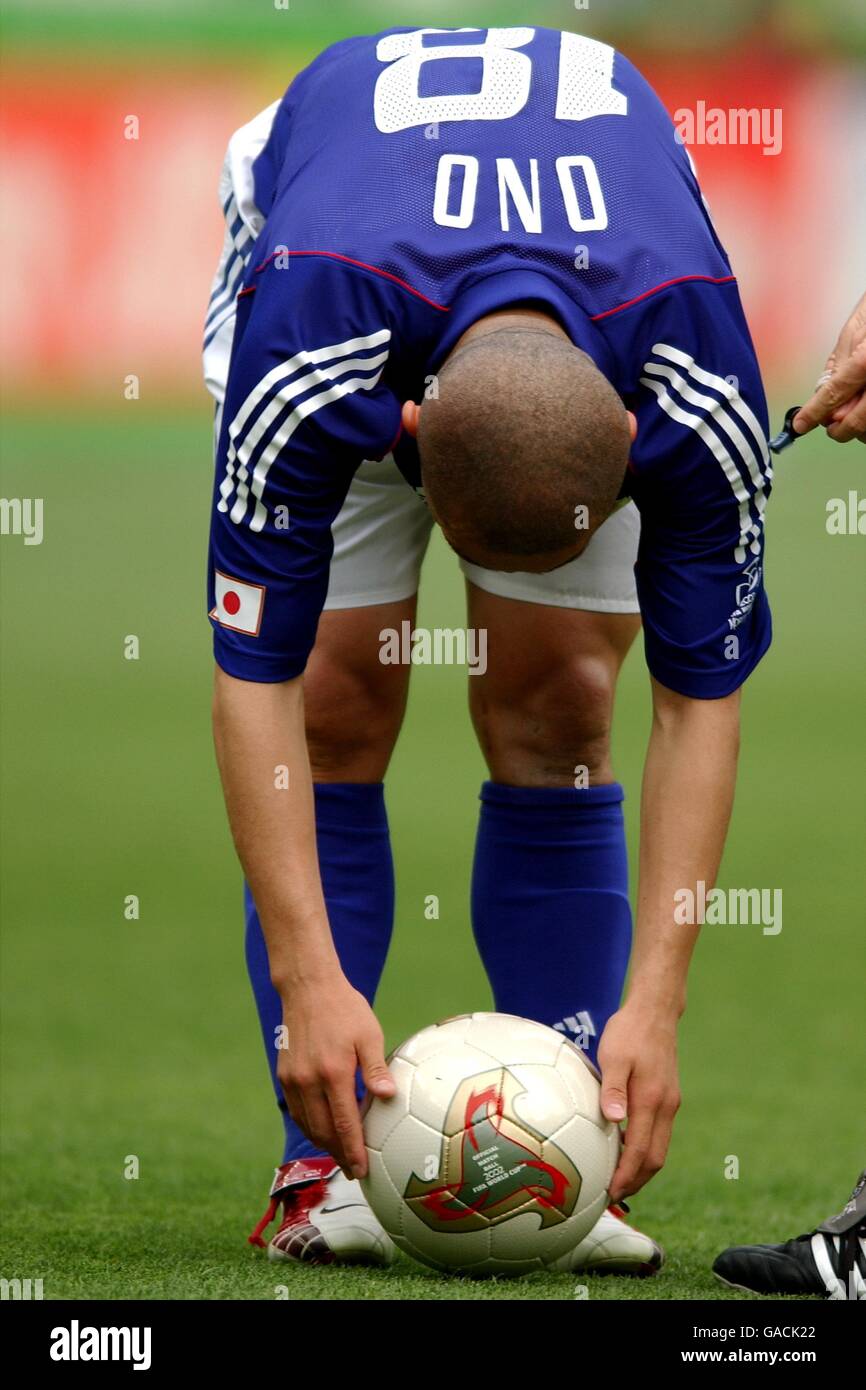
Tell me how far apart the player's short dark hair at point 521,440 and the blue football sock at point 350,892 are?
Answer: 2.95ft

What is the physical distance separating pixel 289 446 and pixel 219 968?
11.4 feet

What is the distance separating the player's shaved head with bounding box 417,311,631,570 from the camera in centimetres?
234

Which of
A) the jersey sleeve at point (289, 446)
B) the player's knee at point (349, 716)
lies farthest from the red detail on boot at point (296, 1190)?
the jersey sleeve at point (289, 446)

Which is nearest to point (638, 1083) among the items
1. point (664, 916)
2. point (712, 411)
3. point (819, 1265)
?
point (664, 916)

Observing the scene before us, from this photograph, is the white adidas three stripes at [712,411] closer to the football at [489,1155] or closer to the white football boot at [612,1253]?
the football at [489,1155]

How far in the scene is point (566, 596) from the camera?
3164 millimetres

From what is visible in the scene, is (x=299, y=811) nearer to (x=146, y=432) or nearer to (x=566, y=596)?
(x=566, y=596)

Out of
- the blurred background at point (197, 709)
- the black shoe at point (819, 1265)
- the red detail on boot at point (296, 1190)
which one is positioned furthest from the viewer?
the blurred background at point (197, 709)

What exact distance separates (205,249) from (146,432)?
1.77 meters

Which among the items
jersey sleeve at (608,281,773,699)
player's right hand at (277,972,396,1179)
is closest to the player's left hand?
player's right hand at (277,972,396,1179)

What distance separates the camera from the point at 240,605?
8.71ft

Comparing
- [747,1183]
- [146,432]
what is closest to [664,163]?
[747,1183]

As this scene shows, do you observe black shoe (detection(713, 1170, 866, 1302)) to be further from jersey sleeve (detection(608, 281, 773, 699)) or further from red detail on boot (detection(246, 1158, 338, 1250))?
jersey sleeve (detection(608, 281, 773, 699))

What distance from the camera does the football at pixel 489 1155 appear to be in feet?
8.61
